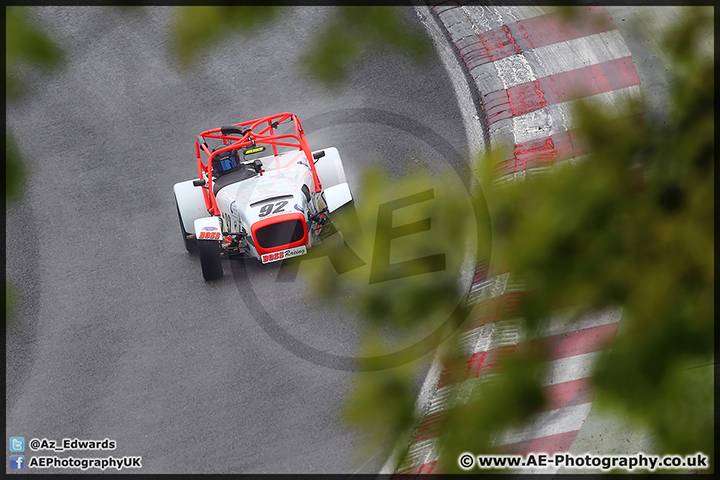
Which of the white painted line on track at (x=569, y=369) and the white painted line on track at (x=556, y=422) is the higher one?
the white painted line on track at (x=569, y=369)

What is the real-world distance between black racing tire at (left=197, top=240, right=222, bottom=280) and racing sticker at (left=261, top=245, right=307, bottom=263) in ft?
2.36

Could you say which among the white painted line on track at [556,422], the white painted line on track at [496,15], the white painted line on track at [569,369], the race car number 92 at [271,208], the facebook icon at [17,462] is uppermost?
the white painted line on track at [496,15]

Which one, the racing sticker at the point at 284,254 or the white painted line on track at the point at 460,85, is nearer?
the racing sticker at the point at 284,254

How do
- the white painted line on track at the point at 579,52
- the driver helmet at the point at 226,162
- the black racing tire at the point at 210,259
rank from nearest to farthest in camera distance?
the black racing tire at the point at 210,259
the driver helmet at the point at 226,162
the white painted line on track at the point at 579,52

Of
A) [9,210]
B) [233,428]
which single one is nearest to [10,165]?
[233,428]

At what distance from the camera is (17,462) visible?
830 cm

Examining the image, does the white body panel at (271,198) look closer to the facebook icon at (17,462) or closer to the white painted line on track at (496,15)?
the facebook icon at (17,462)

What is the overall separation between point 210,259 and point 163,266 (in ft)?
3.28

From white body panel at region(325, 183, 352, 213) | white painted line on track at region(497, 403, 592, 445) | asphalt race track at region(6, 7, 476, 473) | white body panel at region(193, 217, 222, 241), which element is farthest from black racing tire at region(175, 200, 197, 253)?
white painted line on track at region(497, 403, 592, 445)

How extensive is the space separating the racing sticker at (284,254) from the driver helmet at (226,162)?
1.40 meters

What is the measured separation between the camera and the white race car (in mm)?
8727

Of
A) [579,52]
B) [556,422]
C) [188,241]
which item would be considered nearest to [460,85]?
[579,52]

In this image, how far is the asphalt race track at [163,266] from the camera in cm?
840

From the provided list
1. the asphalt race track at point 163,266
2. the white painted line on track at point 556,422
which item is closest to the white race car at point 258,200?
the asphalt race track at point 163,266
